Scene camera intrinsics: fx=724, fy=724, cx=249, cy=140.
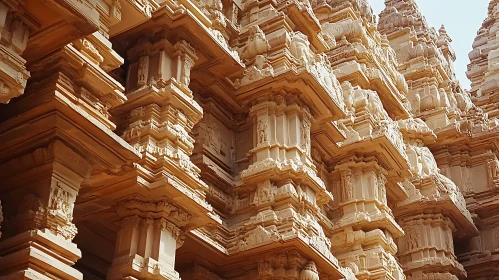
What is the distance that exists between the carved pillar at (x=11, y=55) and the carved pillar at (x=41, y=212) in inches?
58.2

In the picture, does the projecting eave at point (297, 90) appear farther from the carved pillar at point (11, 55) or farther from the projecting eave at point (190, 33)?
the carved pillar at point (11, 55)

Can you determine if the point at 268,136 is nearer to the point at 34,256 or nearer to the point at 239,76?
the point at 239,76

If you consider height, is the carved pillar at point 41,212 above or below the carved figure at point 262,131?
below

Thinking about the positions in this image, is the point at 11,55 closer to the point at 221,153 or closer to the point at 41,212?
the point at 41,212

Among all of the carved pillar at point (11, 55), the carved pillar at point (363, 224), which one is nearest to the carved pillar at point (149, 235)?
the carved pillar at point (11, 55)

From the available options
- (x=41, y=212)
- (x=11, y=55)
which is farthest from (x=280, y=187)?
(x=11, y=55)

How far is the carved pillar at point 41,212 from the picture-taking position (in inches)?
323

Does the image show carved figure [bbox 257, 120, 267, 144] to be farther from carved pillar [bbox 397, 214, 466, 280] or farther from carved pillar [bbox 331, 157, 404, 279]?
carved pillar [bbox 397, 214, 466, 280]

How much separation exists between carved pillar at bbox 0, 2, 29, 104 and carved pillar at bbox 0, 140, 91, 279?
58.2 inches

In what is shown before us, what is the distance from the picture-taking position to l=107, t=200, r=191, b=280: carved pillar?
1059 centimetres

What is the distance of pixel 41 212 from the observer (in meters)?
8.60

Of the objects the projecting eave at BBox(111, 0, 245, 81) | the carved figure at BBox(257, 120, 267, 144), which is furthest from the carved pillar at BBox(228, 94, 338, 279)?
the projecting eave at BBox(111, 0, 245, 81)

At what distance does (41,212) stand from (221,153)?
256 inches

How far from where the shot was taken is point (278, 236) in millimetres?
12711
